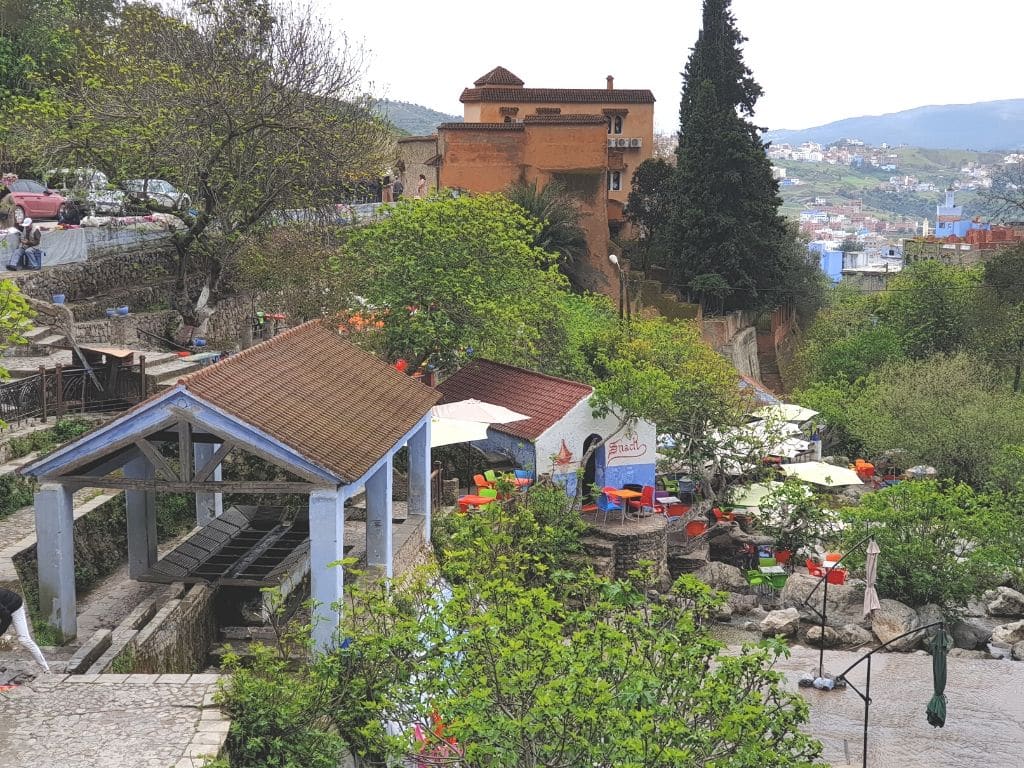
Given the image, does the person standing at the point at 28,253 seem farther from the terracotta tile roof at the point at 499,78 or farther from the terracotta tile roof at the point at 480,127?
the terracotta tile roof at the point at 499,78

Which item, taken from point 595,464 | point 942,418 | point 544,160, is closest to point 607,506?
point 595,464

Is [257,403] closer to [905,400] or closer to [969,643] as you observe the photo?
[969,643]

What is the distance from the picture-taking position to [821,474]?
2733 centimetres

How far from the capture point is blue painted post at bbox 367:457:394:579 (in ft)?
47.8

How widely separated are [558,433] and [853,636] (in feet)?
20.8

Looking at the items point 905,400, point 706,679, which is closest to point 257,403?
point 706,679

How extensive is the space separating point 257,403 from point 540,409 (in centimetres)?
1014

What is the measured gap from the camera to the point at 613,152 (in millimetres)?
53750

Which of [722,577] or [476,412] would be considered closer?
[476,412]

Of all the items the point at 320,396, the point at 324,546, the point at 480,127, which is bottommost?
the point at 324,546

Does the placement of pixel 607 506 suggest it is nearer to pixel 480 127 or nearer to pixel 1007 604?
pixel 1007 604

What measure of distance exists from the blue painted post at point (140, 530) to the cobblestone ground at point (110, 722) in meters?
3.96

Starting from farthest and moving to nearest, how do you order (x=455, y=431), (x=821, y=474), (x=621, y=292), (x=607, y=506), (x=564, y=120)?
(x=564, y=120) → (x=621, y=292) → (x=821, y=474) → (x=607, y=506) → (x=455, y=431)

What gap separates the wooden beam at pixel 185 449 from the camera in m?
12.1
